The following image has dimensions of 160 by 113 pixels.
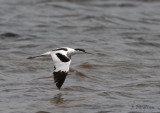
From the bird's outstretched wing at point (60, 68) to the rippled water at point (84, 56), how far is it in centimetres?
39

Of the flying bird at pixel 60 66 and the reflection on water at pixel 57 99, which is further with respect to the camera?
the reflection on water at pixel 57 99

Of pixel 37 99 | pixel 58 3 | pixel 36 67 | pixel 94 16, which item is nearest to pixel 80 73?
pixel 36 67

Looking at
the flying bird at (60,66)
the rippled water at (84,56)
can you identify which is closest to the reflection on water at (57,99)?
the rippled water at (84,56)

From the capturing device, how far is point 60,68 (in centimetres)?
802

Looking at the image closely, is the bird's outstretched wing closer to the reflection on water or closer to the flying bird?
the flying bird

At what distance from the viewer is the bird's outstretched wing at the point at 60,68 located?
7906 millimetres

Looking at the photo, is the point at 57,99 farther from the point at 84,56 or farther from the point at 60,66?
the point at 84,56

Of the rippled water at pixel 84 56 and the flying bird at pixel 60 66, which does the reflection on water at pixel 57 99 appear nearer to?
the rippled water at pixel 84 56

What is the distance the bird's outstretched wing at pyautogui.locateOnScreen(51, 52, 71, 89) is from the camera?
791 cm

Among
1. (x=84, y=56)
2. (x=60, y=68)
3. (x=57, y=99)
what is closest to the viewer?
(x=60, y=68)

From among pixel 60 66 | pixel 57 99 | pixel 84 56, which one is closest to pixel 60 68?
pixel 60 66

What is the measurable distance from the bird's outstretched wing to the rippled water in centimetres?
39

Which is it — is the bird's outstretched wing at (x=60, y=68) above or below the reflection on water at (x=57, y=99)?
above

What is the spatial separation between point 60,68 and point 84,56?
11.4 feet
